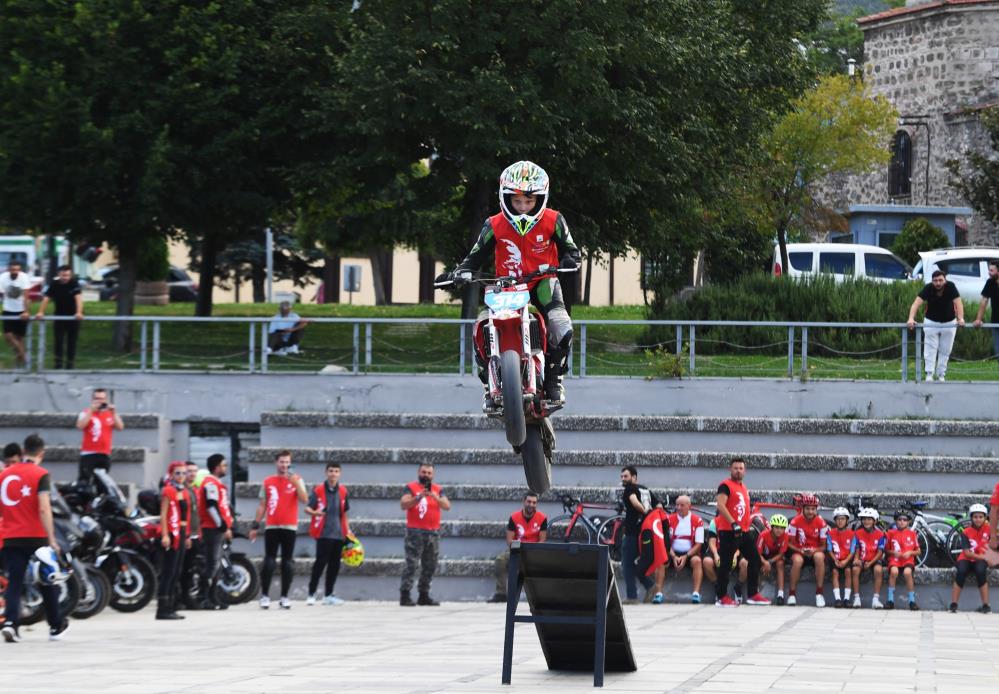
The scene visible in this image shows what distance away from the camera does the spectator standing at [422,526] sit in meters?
23.0

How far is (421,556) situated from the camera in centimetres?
2338

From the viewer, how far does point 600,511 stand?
983 inches

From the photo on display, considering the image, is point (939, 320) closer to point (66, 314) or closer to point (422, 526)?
point (422, 526)

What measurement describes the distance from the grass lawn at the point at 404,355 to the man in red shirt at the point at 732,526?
176 inches

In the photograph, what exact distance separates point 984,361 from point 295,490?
38.1 ft

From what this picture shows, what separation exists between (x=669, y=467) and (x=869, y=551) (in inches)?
142

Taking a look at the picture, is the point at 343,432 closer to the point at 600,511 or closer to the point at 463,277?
the point at 600,511

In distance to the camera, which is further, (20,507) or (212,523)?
(212,523)

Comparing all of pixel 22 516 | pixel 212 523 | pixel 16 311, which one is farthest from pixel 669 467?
pixel 22 516

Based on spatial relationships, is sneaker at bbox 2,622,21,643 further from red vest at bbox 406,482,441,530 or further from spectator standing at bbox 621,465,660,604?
spectator standing at bbox 621,465,660,604

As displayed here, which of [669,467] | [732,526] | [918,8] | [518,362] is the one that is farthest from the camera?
[918,8]

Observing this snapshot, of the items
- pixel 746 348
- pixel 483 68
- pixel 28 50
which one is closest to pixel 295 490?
pixel 746 348

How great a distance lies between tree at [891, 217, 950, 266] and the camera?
47281mm

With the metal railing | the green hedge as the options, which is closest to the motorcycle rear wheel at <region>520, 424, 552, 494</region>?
the metal railing
